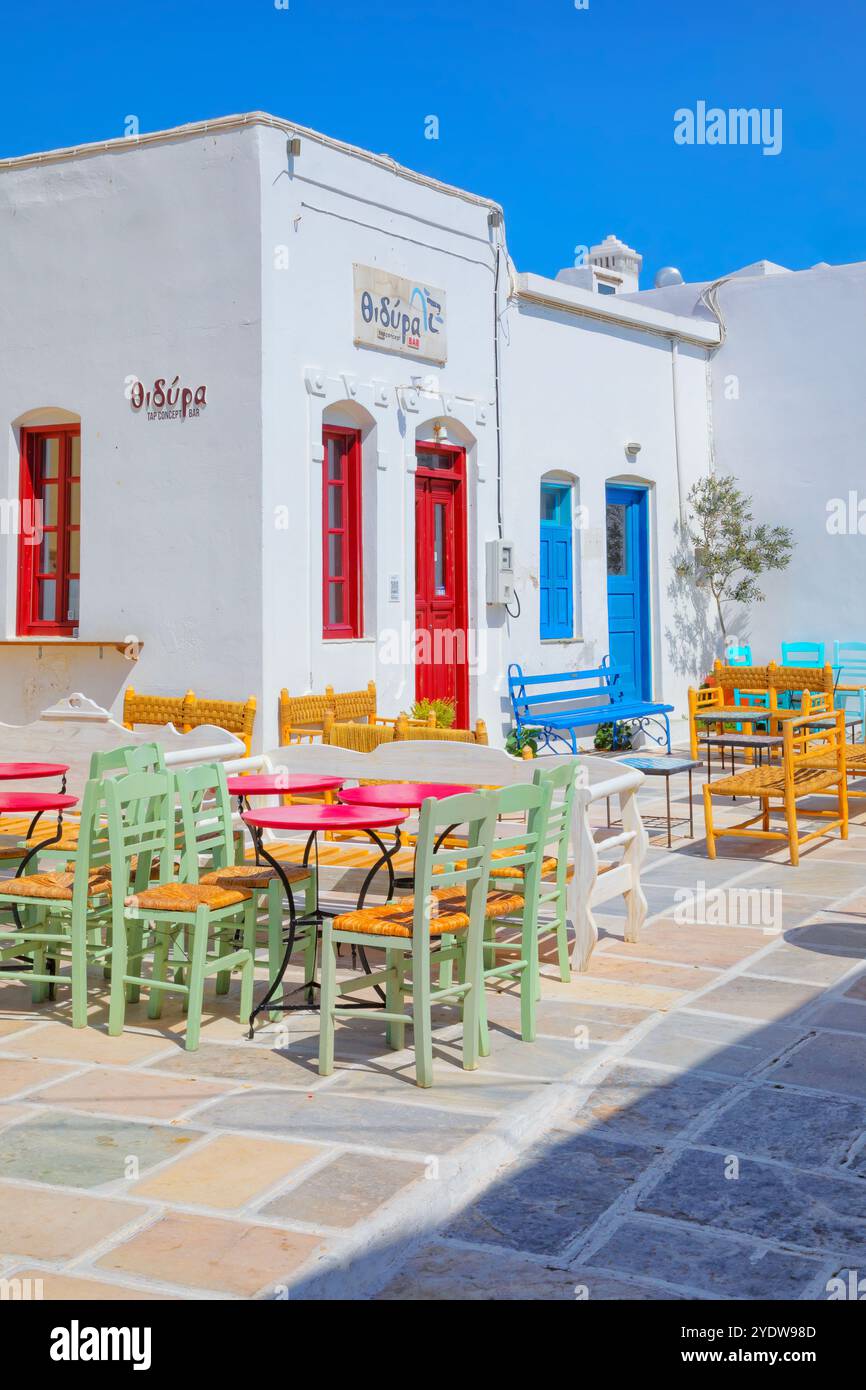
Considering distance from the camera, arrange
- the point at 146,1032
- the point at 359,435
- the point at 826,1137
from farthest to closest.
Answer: the point at 359,435, the point at 146,1032, the point at 826,1137

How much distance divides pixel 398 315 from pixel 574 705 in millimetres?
4033

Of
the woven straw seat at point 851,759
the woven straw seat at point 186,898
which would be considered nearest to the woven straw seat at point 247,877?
the woven straw seat at point 186,898

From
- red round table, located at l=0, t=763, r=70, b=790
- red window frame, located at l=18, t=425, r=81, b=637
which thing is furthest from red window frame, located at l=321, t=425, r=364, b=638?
red round table, located at l=0, t=763, r=70, b=790

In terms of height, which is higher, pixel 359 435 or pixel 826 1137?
pixel 359 435

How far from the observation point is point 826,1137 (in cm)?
399

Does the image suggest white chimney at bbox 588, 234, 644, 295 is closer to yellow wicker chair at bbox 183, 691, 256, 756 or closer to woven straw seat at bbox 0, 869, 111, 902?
yellow wicker chair at bbox 183, 691, 256, 756

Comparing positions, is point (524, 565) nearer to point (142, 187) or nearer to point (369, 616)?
point (369, 616)

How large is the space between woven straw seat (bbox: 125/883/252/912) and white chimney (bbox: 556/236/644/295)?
562 inches

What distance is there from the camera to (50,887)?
5.27 meters

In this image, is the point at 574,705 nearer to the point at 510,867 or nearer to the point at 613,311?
the point at 613,311

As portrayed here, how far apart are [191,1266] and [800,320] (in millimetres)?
13260

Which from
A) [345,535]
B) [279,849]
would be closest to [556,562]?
[345,535]
